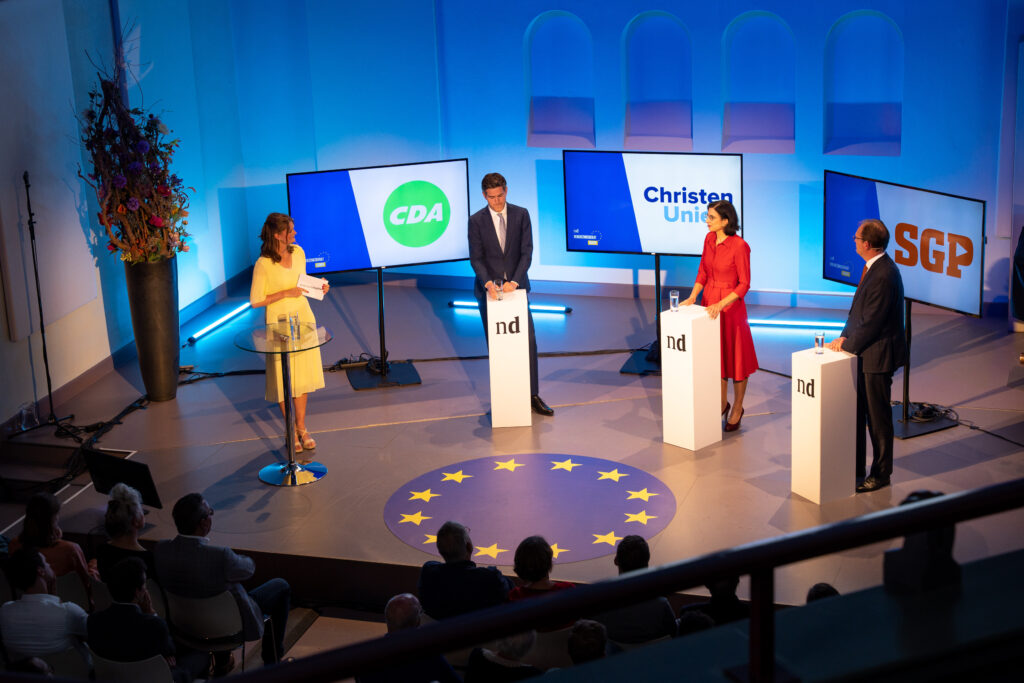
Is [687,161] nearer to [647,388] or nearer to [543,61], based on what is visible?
[647,388]

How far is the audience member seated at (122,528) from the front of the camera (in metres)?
5.05

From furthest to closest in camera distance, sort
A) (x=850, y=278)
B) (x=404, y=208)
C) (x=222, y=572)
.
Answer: (x=404, y=208), (x=850, y=278), (x=222, y=572)

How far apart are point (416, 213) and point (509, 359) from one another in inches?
65.9

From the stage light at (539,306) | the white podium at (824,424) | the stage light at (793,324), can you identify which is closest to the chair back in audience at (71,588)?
the white podium at (824,424)

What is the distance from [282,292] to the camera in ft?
22.6

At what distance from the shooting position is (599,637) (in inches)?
147

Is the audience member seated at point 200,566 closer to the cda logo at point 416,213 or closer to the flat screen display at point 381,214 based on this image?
the flat screen display at point 381,214

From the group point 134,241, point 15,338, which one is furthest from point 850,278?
point 15,338

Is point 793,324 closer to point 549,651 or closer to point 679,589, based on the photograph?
point 549,651

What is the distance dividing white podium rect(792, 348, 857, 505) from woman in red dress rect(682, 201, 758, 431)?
0.96 meters

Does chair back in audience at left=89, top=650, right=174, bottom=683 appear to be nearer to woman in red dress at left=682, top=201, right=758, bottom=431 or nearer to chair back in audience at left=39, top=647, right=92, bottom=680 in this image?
chair back in audience at left=39, top=647, right=92, bottom=680

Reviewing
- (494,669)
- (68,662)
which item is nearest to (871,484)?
(494,669)

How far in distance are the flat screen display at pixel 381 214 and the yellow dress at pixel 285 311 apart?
1.29 metres

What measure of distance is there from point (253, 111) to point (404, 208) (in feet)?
11.6
